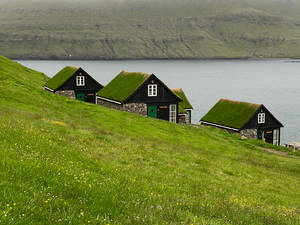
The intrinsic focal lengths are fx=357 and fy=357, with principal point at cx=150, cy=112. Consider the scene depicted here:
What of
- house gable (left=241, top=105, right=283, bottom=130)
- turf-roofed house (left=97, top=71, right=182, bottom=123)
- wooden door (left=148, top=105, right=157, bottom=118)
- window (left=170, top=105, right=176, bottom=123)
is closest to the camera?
turf-roofed house (left=97, top=71, right=182, bottom=123)

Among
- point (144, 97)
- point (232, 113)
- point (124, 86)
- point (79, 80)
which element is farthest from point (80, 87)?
point (232, 113)

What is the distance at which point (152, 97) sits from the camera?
2409 inches

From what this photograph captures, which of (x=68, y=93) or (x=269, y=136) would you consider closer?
(x=269, y=136)

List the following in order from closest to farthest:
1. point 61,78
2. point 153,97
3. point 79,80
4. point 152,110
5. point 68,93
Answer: point 153,97 < point 152,110 < point 68,93 < point 79,80 < point 61,78

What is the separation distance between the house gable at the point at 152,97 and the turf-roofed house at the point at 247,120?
922 cm

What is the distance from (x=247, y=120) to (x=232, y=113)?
4.20 m

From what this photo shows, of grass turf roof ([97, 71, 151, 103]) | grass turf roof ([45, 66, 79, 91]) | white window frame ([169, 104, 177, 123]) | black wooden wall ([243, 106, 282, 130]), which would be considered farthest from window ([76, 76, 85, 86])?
black wooden wall ([243, 106, 282, 130])

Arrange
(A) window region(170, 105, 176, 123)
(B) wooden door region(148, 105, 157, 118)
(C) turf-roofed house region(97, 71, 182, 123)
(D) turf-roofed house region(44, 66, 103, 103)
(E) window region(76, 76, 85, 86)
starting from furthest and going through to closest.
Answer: (E) window region(76, 76, 85, 86) < (D) turf-roofed house region(44, 66, 103, 103) < (A) window region(170, 105, 176, 123) < (B) wooden door region(148, 105, 157, 118) < (C) turf-roofed house region(97, 71, 182, 123)

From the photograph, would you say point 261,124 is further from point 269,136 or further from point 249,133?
point 269,136

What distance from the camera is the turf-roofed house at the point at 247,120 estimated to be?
198ft

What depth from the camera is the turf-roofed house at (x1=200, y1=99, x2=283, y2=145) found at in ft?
198

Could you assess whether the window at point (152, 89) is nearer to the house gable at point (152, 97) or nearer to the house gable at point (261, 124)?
the house gable at point (152, 97)

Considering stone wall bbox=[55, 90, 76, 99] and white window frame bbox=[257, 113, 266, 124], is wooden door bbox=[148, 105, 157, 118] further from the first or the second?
stone wall bbox=[55, 90, 76, 99]

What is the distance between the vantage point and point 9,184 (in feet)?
30.2
